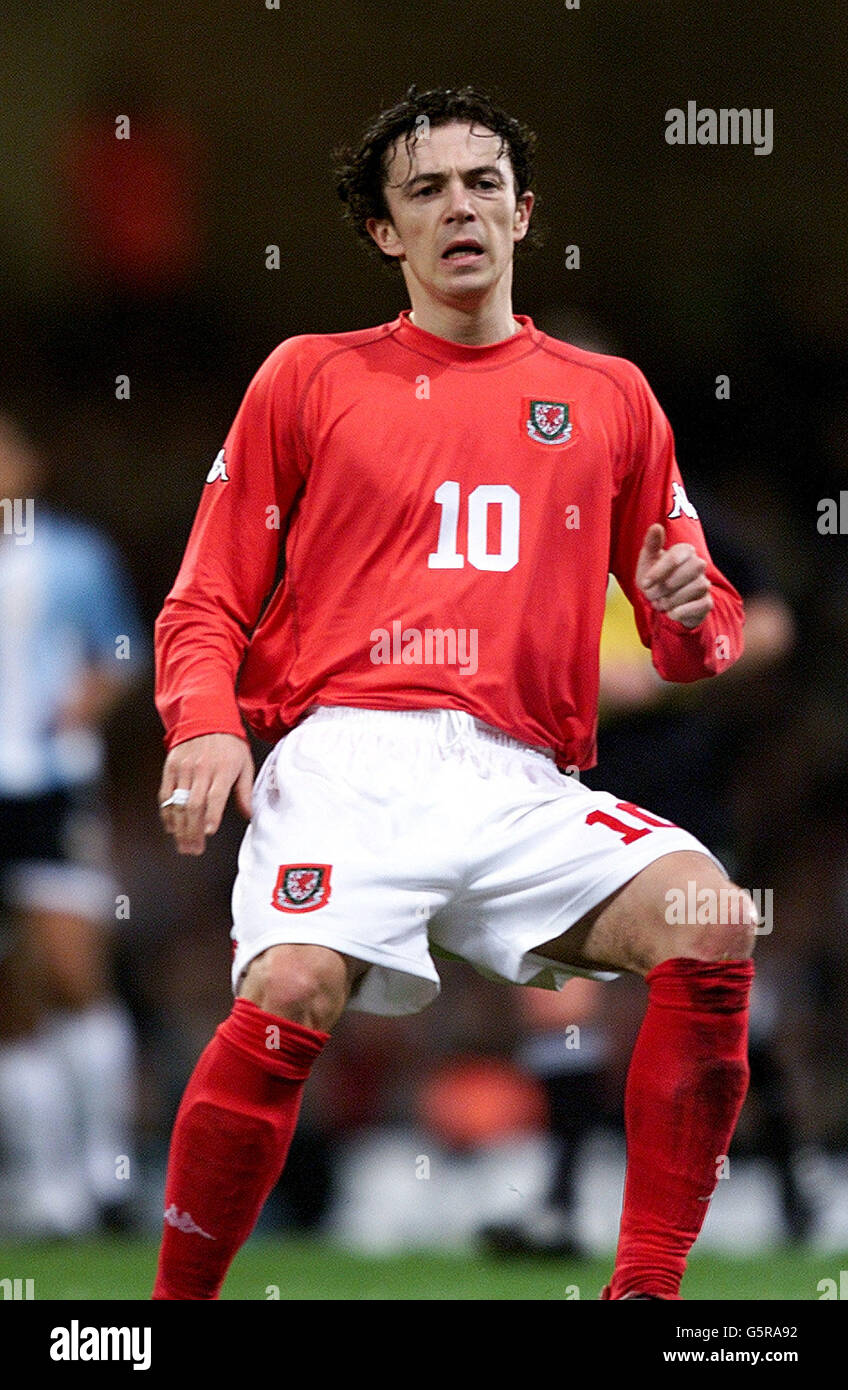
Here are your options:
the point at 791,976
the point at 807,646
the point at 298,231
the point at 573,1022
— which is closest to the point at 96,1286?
the point at 573,1022

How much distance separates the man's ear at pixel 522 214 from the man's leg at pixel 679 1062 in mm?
1064

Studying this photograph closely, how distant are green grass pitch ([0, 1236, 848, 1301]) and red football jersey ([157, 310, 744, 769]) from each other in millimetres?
1240

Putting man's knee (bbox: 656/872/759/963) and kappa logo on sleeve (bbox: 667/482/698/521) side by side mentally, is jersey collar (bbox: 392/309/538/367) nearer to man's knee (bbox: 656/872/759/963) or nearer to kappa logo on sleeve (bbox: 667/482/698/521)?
kappa logo on sleeve (bbox: 667/482/698/521)

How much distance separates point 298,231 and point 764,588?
3.47 meters

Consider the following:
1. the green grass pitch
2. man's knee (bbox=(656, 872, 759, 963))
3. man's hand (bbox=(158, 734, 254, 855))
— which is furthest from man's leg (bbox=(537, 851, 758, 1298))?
the green grass pitch

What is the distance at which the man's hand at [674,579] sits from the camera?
116 inches

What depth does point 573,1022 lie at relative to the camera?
16.8ft

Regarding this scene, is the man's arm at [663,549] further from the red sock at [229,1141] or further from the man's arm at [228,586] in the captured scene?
the red sock at [229,1141]

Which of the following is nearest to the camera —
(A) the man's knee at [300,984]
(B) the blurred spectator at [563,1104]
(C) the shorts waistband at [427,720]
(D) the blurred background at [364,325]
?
(A) the man's knee at [300,984]

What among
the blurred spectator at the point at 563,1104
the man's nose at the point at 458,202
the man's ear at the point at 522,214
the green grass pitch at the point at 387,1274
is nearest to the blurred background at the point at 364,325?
the blurred spectator at the point at 563,1104

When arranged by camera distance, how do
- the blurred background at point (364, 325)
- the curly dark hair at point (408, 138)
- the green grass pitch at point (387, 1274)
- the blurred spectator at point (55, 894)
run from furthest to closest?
the blurred background at point (364, 325) → the blurred spectator at point (55, 894) → the green grass pitch at point (387, 1274) → the curly dark hair at point (408, 138)

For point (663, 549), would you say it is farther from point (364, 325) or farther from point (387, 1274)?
point (364, 325)

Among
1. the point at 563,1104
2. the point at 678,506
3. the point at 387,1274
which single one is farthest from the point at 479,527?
the point at 563,1104

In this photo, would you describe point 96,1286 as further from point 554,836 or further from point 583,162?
point 583,162
